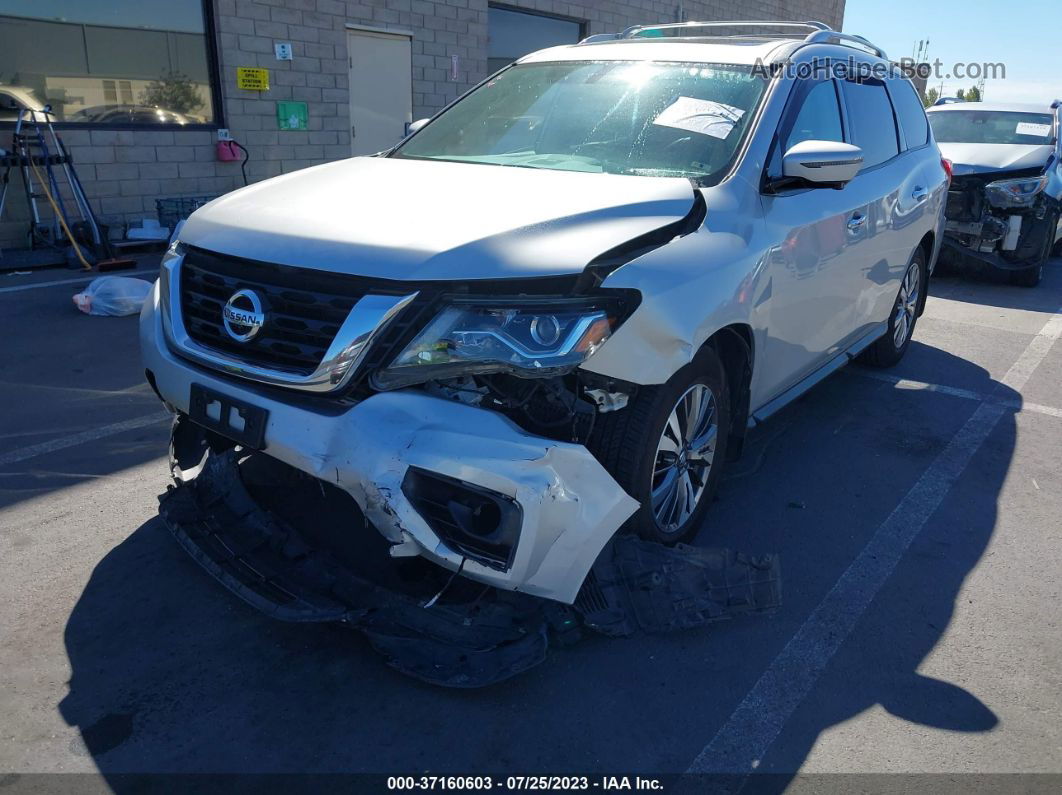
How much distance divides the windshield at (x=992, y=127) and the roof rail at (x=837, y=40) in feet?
19.6

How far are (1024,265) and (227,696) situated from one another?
9510 mm

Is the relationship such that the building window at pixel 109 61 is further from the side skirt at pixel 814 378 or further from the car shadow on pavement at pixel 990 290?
the car shadow on pavement at pixel 990 290

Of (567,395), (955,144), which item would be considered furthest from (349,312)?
(955,144)

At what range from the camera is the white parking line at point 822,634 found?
95.3 inches

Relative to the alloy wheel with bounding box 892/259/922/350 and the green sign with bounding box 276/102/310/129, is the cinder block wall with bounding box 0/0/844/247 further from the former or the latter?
the alloy wheel with bounding box 892/259/922/350

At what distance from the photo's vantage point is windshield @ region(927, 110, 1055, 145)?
406 inches

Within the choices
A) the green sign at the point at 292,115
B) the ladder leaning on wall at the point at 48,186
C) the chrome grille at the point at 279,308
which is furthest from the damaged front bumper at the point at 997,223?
the ladder leaning on wall at the point at 48,186

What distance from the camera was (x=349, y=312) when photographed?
8.31ft

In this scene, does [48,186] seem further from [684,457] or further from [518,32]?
[684,457]

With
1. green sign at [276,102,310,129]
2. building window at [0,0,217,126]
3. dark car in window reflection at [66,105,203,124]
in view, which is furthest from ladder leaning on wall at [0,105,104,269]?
green sign at [276,102,310,129]

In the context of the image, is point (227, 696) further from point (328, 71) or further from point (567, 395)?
point (328, 71)

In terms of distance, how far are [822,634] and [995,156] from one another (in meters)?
8.46

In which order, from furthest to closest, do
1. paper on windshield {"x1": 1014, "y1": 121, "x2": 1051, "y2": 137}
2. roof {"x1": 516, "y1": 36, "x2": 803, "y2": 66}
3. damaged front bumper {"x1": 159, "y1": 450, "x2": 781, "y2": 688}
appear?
paper on windshield {"x1": 1014, "y1": 121, "x2": 1051, "y2": 137} < roof {"x1": 516, "y1": 36, "x2": 803, "y2": 66} < damaged front bumper {"x1": 159, "y1": 450, "x2": 781, "y2": 688}

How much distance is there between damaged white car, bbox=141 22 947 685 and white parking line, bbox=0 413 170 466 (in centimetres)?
134
